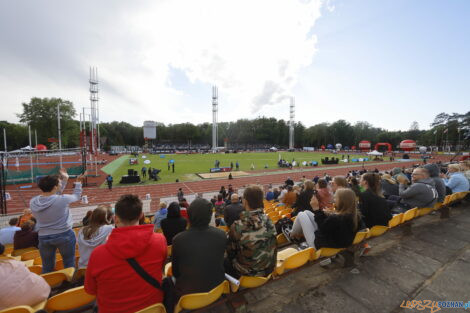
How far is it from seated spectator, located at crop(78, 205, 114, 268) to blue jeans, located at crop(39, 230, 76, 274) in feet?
1.67

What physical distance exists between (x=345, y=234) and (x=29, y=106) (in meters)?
72.9

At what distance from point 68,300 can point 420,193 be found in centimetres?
658

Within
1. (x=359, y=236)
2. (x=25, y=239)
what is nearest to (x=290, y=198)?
(x=359, y=236)

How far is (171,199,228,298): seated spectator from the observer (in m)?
2.04

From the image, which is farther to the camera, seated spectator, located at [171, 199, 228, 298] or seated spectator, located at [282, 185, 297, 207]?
seated spectator, located at [282, 185, 297, 207]

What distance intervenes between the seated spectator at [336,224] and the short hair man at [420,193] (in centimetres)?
295

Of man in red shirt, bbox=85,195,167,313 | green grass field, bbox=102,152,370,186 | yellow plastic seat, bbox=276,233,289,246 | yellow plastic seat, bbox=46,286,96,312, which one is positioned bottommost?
green grass field, bbox=102,152,370,186

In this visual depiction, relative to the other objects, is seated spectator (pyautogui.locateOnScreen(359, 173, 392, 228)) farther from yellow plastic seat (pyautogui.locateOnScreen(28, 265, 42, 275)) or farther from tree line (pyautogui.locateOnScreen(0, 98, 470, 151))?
tree line (pyautogui.locateOnScreen(0, 98, 470, 151))

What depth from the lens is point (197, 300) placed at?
209cm

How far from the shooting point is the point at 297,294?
2887 mm

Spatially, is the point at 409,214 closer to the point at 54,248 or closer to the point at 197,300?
the point at 197,300

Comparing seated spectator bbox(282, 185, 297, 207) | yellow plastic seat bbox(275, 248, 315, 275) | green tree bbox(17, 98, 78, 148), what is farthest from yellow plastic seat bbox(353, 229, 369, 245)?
green tree bbox(17, 98, 78, 148)

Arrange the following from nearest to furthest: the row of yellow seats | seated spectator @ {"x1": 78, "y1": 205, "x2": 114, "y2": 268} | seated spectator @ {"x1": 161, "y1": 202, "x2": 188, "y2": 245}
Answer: the row of yellow seats
seated spectator @ {"x1": 78, "y1": 205, "x2": 114, "y2": 268}
seated spectator @ {"x1": 161, "y1": 202, "x2": 188, "y2": 245}

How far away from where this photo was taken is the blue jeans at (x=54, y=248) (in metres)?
3.27
